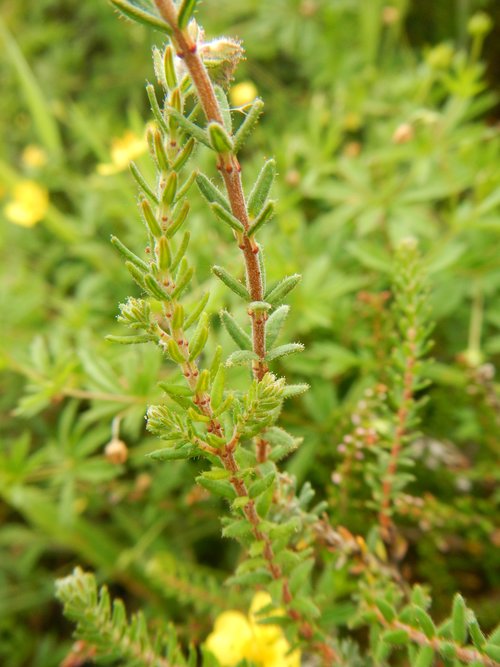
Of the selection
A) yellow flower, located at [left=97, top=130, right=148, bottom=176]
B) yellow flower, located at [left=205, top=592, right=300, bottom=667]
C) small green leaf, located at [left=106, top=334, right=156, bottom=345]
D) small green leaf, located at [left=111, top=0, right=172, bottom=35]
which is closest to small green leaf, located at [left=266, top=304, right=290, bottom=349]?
small green leaf, located at [left=106, top=334, right=156, bottom=345]

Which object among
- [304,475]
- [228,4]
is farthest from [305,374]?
[228,4]

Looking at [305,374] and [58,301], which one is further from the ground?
[58,301]

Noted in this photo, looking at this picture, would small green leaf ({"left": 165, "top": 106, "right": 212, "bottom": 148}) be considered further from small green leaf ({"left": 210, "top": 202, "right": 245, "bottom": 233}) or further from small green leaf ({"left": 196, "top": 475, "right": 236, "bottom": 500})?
small green leaf ({"left": 196, "top": 475, "right": 236, "bottom": 500})

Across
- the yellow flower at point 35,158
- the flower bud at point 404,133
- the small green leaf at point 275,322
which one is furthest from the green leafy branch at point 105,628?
the yellow flower at point 35,158

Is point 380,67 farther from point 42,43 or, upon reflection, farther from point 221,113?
point 221,113

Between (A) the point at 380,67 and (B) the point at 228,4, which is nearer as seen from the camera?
(A) the point at 380,67

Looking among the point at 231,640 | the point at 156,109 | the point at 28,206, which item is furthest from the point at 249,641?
the point at 28,206

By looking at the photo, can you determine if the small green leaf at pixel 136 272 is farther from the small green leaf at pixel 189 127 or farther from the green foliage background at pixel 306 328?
the green foliage background at pixel 306 328
